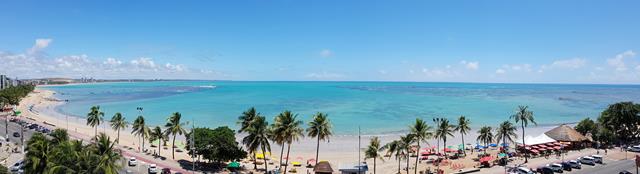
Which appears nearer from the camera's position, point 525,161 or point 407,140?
point 407,140

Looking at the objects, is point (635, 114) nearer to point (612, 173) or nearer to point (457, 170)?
point (612, 173)

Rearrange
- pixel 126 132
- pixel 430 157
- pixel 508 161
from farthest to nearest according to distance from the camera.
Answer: pixel 126 132 → pixel 430 157 → pixel 508 161

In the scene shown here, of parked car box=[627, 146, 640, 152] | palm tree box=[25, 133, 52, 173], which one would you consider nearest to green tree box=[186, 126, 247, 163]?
palm tree box=[25, 133, 52, 173]

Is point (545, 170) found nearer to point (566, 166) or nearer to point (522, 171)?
point (522, 171)

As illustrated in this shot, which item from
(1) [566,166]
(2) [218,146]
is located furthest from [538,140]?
(2) [218,146]

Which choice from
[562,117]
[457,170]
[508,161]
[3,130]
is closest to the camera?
[457,170]

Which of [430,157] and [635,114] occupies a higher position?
[635,114]

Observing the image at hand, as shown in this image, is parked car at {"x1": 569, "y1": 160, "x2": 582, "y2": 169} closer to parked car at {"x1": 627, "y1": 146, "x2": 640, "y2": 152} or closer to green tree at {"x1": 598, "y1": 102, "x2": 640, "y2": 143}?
parked car at {"x1": 627, "y1": 146, "x2": 640, "y2": 152}

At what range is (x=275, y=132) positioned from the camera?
139 ft

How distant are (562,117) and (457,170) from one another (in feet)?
311

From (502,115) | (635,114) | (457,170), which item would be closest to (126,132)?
(457,170)

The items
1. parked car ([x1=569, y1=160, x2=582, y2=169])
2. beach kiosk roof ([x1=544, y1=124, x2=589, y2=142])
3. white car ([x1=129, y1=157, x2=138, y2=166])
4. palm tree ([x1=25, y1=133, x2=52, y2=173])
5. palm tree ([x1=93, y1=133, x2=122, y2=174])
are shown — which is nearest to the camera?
palm tree ([x1=93, y1=133, x2=122, y2=174])

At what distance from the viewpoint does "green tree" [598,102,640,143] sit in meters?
61.4

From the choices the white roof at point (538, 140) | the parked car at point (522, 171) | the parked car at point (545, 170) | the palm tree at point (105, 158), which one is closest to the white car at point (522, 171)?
the parked car at point (522, 171)
